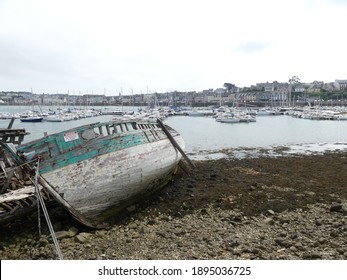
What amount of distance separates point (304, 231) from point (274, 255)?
1.89 metres

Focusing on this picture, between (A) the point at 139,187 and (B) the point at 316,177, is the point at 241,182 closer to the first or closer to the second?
(B) the point at 316,177

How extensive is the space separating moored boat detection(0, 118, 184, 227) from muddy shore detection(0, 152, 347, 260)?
2.11 ft

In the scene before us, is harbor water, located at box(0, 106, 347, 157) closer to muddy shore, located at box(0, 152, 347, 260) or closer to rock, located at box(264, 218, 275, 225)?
muddy shore, located at box(0, 152, 347, 260)

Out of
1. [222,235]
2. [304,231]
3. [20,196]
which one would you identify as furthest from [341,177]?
[20,196]

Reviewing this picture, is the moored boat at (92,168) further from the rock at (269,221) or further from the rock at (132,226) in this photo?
the rock at (269,221)

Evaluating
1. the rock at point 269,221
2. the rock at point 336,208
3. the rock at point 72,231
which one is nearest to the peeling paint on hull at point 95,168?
the rock at point 72,231

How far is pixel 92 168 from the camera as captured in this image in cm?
905

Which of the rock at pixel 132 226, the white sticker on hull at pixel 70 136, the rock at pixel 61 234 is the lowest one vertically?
the rock at pixel 132 226

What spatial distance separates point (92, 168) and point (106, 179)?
0.55m

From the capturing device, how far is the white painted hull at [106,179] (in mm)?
8672

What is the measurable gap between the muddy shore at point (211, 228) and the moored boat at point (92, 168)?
643 millimetres

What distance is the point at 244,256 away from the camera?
7.04 metres

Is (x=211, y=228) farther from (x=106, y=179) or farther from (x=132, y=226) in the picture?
(x=106, y=179)

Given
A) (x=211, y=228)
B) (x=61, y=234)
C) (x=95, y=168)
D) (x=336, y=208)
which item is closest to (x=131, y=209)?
(x=95, y=168)
